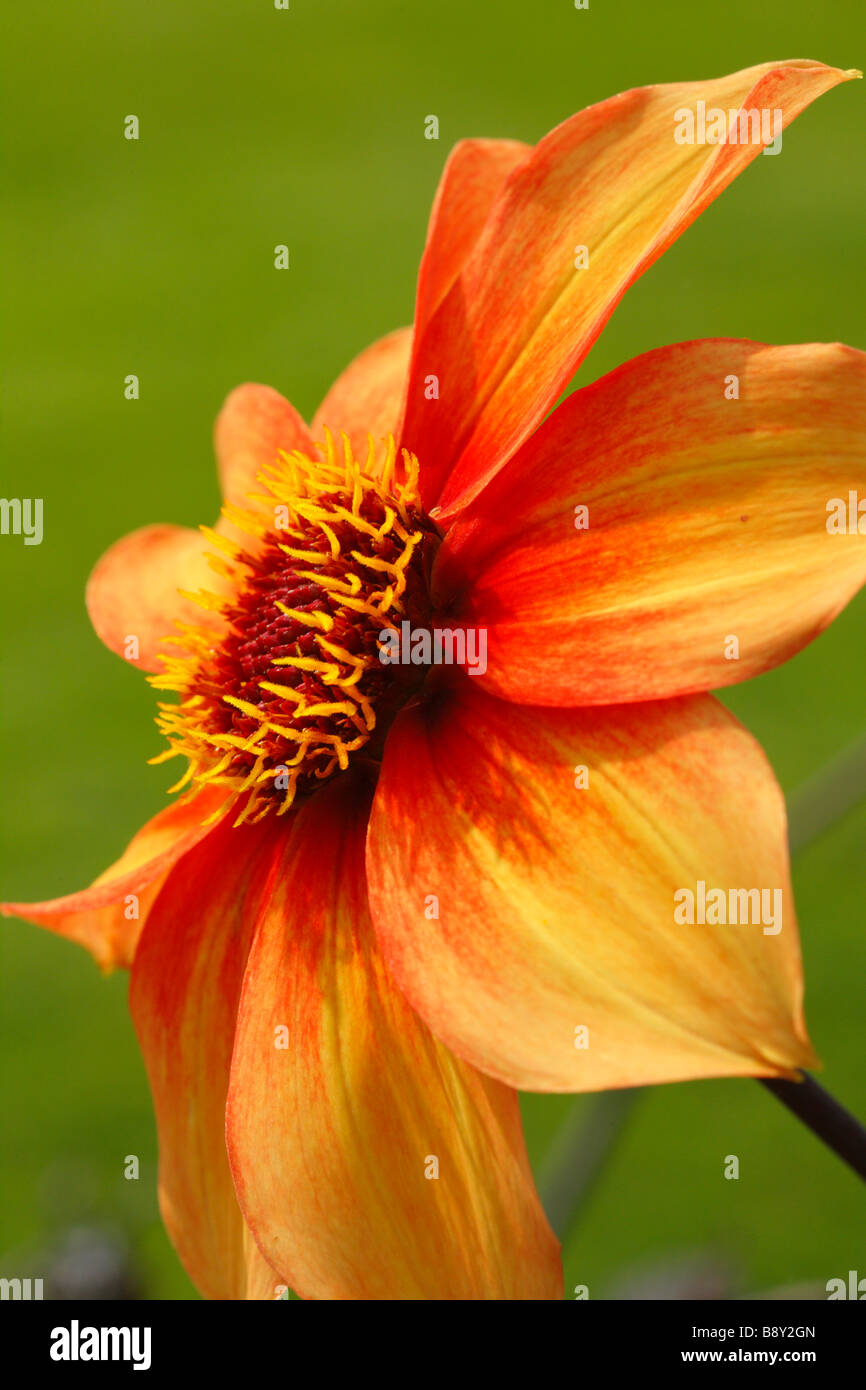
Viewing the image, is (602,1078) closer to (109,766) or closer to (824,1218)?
(824,1218)

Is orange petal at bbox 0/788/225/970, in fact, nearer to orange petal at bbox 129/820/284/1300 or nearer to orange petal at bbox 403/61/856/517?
orange petal at bbox 129/820/284/1300

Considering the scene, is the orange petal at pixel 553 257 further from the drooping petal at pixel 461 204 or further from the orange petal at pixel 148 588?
the orange petal at pixel 148 588

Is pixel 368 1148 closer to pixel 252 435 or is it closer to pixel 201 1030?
pixel 201 1030

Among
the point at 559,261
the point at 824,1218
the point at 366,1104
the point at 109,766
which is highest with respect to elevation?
the point at 109,766

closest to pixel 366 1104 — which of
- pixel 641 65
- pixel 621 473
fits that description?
pixel 621 473

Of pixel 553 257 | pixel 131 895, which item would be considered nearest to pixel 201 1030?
pixel 131 895

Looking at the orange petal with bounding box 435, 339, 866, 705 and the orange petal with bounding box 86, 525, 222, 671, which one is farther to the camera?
the orange petal with bounding box 86, 525, 222, 671

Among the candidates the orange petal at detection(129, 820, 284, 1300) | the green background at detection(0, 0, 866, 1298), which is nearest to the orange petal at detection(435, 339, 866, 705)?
the orange petal at detection(129, 820, 284, 1300)
